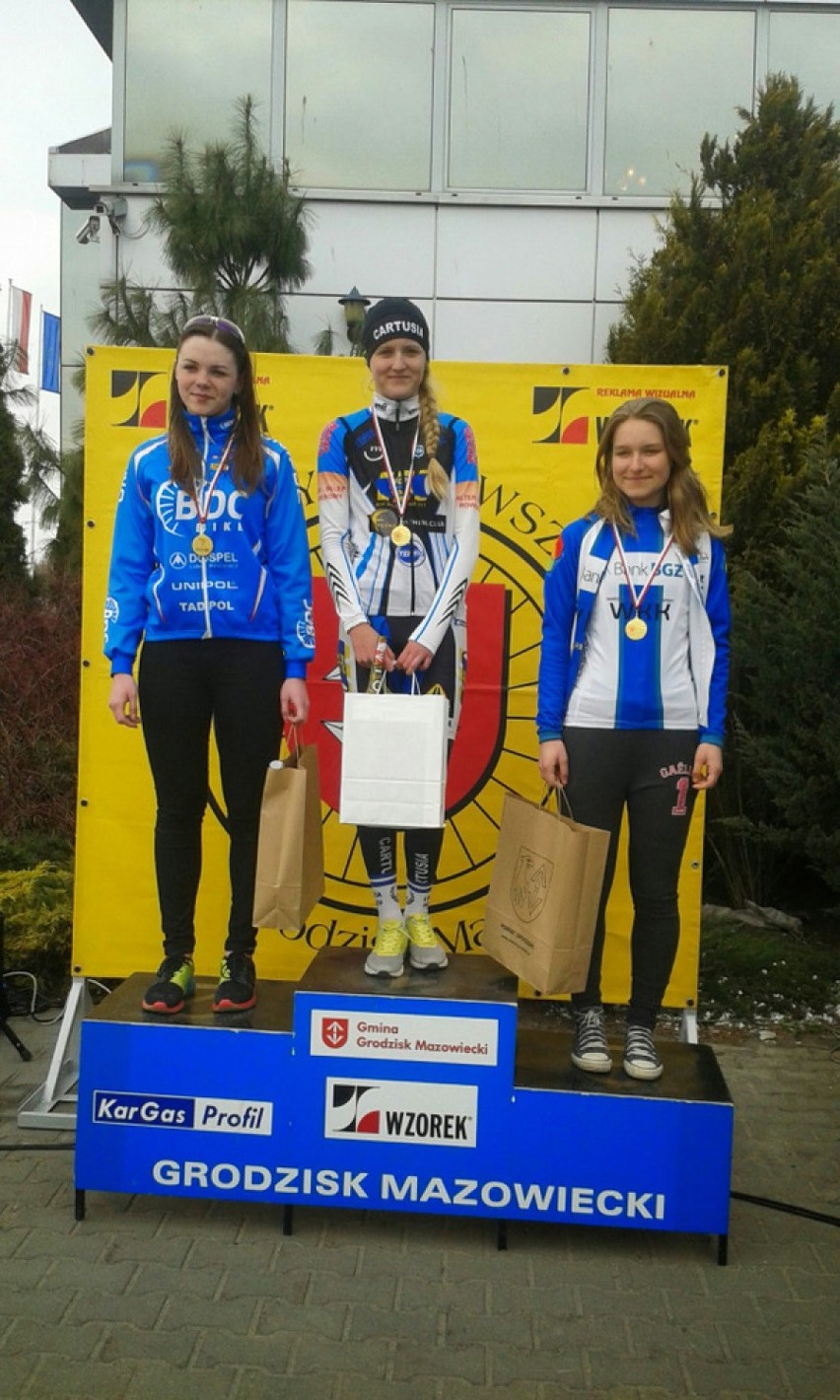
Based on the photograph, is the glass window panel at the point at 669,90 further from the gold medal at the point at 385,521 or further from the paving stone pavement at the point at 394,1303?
the paving stone pavement at the point at 394,1303

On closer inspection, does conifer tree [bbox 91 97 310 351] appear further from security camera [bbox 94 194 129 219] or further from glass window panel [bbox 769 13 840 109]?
glass window panel [bbox 769 13 840 109]

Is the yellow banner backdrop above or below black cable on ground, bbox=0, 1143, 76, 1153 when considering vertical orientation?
above

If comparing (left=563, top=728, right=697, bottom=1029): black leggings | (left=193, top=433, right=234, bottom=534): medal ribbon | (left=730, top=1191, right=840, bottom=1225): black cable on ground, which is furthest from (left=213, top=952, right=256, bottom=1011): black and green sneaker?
(left=730, top=1191, right=840, bottom=1225): black cable on ground

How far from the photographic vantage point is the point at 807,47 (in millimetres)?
9812

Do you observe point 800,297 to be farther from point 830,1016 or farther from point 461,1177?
point 461,1177

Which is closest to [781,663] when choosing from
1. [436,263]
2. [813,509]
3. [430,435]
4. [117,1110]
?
[813,509]

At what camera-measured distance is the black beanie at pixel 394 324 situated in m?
3.09

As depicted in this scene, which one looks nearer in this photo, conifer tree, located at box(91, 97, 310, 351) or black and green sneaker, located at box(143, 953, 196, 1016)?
black and green sneaker, located at box(143, 953, 196, 1016)

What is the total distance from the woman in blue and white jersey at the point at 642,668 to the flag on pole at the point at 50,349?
1192 cm

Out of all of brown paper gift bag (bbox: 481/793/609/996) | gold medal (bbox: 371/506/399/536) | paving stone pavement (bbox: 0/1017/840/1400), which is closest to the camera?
paving stone pavement (bbox: 0/1017/840/1400)

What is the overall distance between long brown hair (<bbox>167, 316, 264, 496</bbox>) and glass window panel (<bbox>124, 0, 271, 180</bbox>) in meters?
7.73

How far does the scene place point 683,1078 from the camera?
298cm

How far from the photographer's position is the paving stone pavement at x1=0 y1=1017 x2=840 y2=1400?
7.81 ft

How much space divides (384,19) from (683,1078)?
→ 9.49 metres
